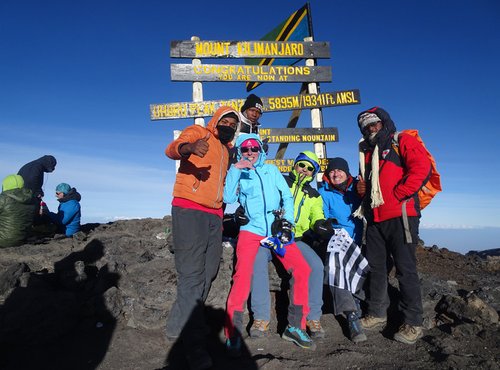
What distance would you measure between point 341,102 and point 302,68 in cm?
150

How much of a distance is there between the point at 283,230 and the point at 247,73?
20.3ft

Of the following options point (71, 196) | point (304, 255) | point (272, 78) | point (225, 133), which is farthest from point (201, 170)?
point (71, 196)

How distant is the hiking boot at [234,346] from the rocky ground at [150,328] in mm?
88

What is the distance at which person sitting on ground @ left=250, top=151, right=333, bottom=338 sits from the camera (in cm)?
413

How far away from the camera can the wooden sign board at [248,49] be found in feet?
28.7

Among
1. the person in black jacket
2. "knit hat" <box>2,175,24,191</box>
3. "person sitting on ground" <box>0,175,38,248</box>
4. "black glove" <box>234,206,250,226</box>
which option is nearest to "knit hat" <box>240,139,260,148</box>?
"black glove" <box>234,206,250,226</box>

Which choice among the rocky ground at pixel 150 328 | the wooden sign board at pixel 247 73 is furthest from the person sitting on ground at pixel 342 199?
the wooden sign board at pixel 247 73

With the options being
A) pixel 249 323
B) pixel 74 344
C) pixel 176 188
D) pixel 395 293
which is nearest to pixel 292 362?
pixel 249 323

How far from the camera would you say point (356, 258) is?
4.64 m

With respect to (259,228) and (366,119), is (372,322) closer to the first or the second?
(259,228)

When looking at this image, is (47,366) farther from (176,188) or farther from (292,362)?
(292,362)

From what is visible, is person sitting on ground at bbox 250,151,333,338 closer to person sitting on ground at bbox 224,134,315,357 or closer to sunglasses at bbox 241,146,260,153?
person sitting on ground at bbox 224,134,315,357

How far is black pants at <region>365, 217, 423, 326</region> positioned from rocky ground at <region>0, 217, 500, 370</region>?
1.23 ft

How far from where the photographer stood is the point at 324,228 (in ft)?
15.4
